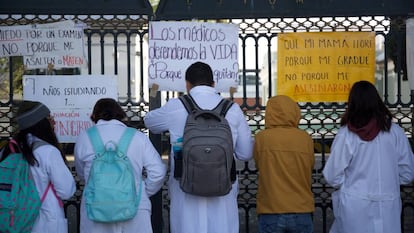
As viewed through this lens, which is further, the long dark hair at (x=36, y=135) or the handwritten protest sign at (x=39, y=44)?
the handwritten protest sign at (x=39, y=44)

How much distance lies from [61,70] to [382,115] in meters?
3.12

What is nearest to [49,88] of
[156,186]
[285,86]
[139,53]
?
[139,53]

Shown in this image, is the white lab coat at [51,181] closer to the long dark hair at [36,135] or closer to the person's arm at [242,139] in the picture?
the long dark hair at [36,135]

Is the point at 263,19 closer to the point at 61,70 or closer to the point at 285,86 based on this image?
the point at 285,86

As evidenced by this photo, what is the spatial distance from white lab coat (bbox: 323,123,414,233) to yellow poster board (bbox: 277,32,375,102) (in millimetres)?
1173

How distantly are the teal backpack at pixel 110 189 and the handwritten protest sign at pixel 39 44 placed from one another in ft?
6.25

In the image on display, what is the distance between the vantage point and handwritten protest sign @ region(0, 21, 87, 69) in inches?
236

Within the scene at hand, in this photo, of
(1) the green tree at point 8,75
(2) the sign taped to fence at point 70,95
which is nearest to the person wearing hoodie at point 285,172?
(2) the sign taped to fence at point 70,95

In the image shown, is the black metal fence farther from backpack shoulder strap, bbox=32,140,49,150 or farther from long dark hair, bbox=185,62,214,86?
backpack shoulder strap, bbox=32,140,49,150

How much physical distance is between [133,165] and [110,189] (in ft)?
1.03

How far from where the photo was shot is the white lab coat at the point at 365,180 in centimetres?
477

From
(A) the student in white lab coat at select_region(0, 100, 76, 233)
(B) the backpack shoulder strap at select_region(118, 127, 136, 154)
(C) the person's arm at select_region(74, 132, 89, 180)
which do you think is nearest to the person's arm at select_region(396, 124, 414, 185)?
(B) the backpack shoulder strap at select_region(118, 127, 136, 154)

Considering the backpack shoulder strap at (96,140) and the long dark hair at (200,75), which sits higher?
the long dark hair at (200,75)

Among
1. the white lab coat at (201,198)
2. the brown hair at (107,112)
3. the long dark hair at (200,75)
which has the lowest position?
the white lab coat at (201,198)
